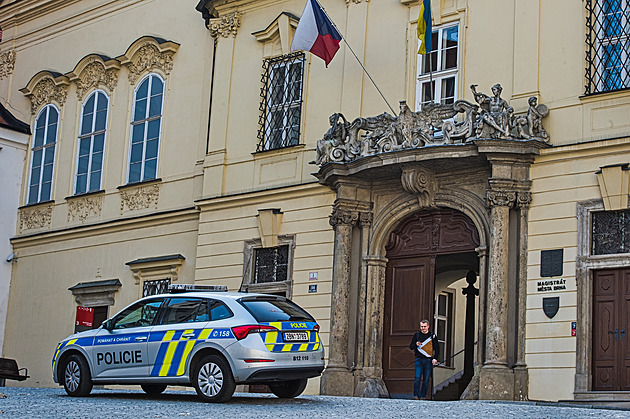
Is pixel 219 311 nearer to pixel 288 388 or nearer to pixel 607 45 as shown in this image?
pixel 288 388

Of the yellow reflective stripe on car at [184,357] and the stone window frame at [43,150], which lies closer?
the yellow reflective stripe on car at [184,357]

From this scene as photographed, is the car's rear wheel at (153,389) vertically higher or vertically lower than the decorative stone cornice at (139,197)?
lower

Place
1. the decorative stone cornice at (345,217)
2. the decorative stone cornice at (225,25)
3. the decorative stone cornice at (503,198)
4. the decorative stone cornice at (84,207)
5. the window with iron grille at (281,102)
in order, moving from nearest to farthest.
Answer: the decorative stone cornice at (503,198), the decorative stone cornice at (345,217), the window with iron grille at (281,102), the decorative stone cornice at (225,25), the decorative stone cornice at (84,207)

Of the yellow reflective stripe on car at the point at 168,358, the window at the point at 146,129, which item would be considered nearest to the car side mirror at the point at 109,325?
the yellow reflective stripe on car at the point at 168,358

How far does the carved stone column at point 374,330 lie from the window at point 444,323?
244 inches

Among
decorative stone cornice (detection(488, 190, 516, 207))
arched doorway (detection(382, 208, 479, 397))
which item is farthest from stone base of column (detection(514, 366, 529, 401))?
decorative stone cornice (detection(488, 190, 516, 207))

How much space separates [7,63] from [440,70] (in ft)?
49.7

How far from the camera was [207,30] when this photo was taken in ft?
79.1

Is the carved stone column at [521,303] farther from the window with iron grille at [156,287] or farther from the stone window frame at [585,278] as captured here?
the window with iron grille at [156,287]

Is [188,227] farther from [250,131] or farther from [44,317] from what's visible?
[44,317]

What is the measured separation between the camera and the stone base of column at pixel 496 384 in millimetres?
16422

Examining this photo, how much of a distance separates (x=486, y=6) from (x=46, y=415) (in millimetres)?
11335

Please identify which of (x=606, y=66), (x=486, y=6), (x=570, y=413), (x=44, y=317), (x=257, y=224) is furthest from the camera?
(x=44, y=317)

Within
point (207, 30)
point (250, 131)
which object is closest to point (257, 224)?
point (250, 131)
